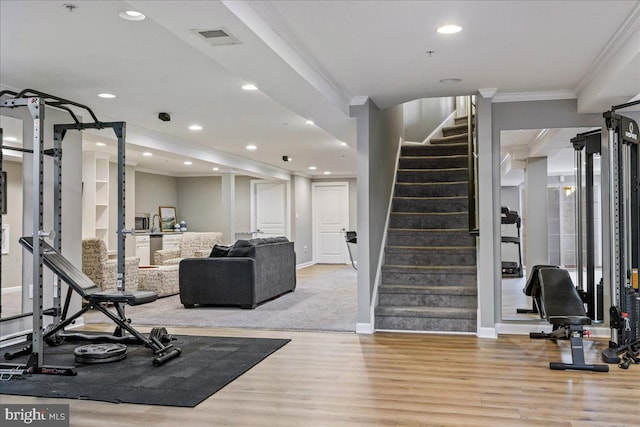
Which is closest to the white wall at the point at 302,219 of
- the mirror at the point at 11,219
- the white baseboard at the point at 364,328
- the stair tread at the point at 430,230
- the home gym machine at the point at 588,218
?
the stair tread at the point at 430,230

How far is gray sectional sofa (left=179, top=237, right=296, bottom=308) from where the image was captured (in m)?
6.85

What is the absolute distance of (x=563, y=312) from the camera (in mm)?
4527

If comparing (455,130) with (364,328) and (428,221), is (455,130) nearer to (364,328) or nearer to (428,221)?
(428,221)

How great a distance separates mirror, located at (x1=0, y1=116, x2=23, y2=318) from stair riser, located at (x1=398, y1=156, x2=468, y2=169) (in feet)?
15.5

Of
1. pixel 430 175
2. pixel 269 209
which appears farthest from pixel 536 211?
pixel 269 209

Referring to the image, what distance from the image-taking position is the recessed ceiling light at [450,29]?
3.50 m

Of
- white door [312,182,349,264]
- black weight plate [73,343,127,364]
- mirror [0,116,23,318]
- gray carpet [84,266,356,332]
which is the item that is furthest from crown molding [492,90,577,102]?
white door [312,182,349,264]

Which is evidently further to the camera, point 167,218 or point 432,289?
point 167,218

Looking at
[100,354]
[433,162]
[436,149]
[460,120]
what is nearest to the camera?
[100,354]

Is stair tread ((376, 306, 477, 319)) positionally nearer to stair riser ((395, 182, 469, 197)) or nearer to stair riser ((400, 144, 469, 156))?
stair riser ((395, 182, 469, 197))

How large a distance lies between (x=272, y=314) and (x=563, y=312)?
10.6ft

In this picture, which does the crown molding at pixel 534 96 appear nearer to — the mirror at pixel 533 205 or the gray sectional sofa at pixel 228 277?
the mirror at pixel 533 205

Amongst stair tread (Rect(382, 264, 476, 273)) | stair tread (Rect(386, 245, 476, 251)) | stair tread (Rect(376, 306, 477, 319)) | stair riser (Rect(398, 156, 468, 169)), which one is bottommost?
stair tread (Rect(376, 306, 477, 319))

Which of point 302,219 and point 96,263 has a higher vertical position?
point 302,219
